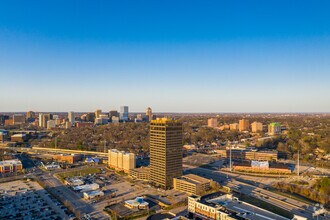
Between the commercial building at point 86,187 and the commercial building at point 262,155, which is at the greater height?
the commercial building at point 262,155

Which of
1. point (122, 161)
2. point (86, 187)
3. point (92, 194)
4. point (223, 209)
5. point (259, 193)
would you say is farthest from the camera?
point (122, 161)

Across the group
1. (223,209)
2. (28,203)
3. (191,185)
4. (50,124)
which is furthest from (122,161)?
(50,124)

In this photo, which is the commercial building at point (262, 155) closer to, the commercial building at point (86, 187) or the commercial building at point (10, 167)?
the commercial building at point (86, 187)

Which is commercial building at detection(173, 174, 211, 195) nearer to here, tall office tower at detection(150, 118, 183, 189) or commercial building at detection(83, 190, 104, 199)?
tall office tower at detection(150, 118, 183, 189)

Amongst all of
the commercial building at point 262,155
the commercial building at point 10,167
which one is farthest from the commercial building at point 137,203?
the commercial building at point 262,155

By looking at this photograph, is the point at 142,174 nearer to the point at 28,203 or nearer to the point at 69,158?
the point at 28,203
